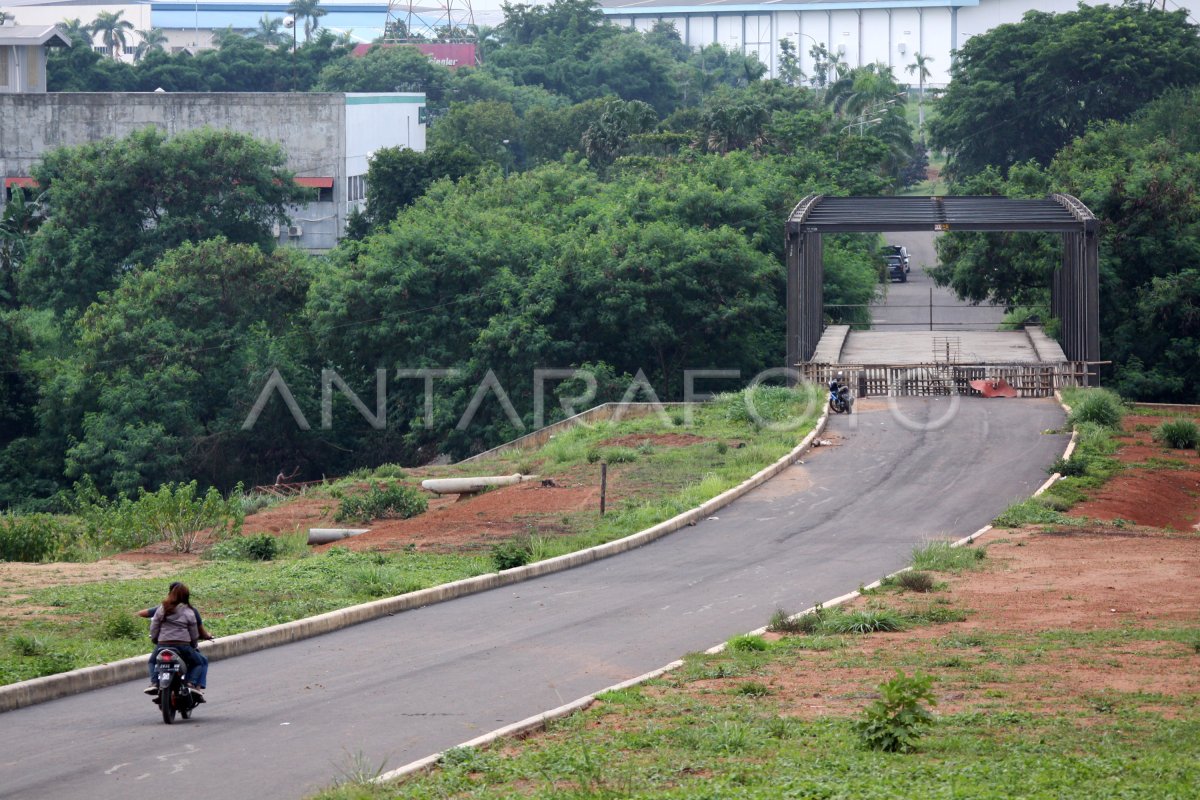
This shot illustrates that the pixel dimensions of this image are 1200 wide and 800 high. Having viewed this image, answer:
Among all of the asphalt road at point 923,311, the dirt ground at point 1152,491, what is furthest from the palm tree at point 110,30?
the dirt ground at point 1152,491

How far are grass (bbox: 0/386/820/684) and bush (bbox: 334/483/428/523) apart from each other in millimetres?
2105

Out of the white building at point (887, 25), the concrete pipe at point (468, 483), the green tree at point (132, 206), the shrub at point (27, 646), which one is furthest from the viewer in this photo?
the white building at point (887, 25)

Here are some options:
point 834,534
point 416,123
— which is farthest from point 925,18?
point 834,534

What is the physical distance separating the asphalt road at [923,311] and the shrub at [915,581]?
3147cm

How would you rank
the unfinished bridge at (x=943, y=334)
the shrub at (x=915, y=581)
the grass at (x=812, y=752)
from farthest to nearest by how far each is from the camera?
1. the unfinished bridge at (x=943, y=334)
2. the shrub at (x=915, y=581)
3. the grass at (x=812, y=752)

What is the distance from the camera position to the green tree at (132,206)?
201 ft

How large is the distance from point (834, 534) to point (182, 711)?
14137 mm

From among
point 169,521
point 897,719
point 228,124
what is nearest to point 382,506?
point 169,521

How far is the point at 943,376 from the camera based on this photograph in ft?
132

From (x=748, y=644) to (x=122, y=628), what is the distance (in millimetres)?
6692

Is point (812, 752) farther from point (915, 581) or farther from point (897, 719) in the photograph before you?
point (915, 581)

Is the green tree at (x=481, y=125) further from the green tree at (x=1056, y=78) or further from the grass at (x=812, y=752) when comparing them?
the grass at (x=812, y=752)

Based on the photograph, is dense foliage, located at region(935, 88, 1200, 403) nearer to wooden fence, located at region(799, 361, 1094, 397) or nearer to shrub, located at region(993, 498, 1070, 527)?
wooden fence, located at region(799, 361, 1094, 397)

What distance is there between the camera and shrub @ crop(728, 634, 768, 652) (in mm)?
15422
